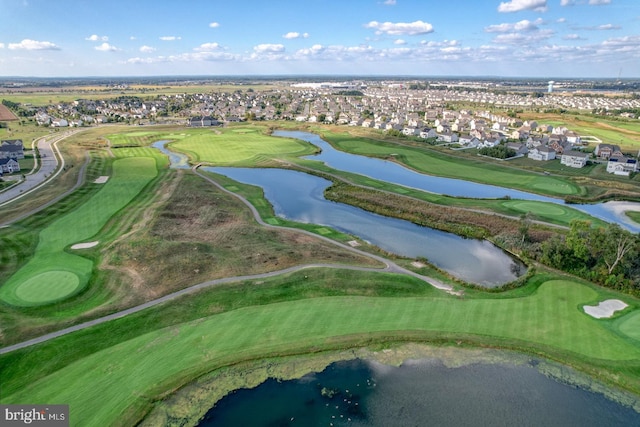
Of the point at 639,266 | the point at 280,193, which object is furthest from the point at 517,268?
the point at 280,193

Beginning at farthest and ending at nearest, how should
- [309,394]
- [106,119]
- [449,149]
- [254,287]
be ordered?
[106,119] < [449,149] < [254,287] < [309,394]

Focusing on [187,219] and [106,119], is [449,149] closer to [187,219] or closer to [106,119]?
[187,219]

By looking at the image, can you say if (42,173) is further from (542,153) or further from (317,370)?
(542,153)

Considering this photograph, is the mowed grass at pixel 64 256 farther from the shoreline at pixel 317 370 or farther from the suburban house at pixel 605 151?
the suburban house at pixel 605 151

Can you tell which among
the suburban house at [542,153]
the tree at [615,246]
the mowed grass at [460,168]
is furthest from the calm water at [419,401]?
the suburban house at [542,153]

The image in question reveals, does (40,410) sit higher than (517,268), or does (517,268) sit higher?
(40,410)

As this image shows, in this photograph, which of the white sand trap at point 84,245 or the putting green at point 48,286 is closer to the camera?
the putting green at point 48,286

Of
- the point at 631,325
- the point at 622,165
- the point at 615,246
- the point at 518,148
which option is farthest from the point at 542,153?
the point at 631,325

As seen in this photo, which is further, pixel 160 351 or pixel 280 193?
pixel 280 193
